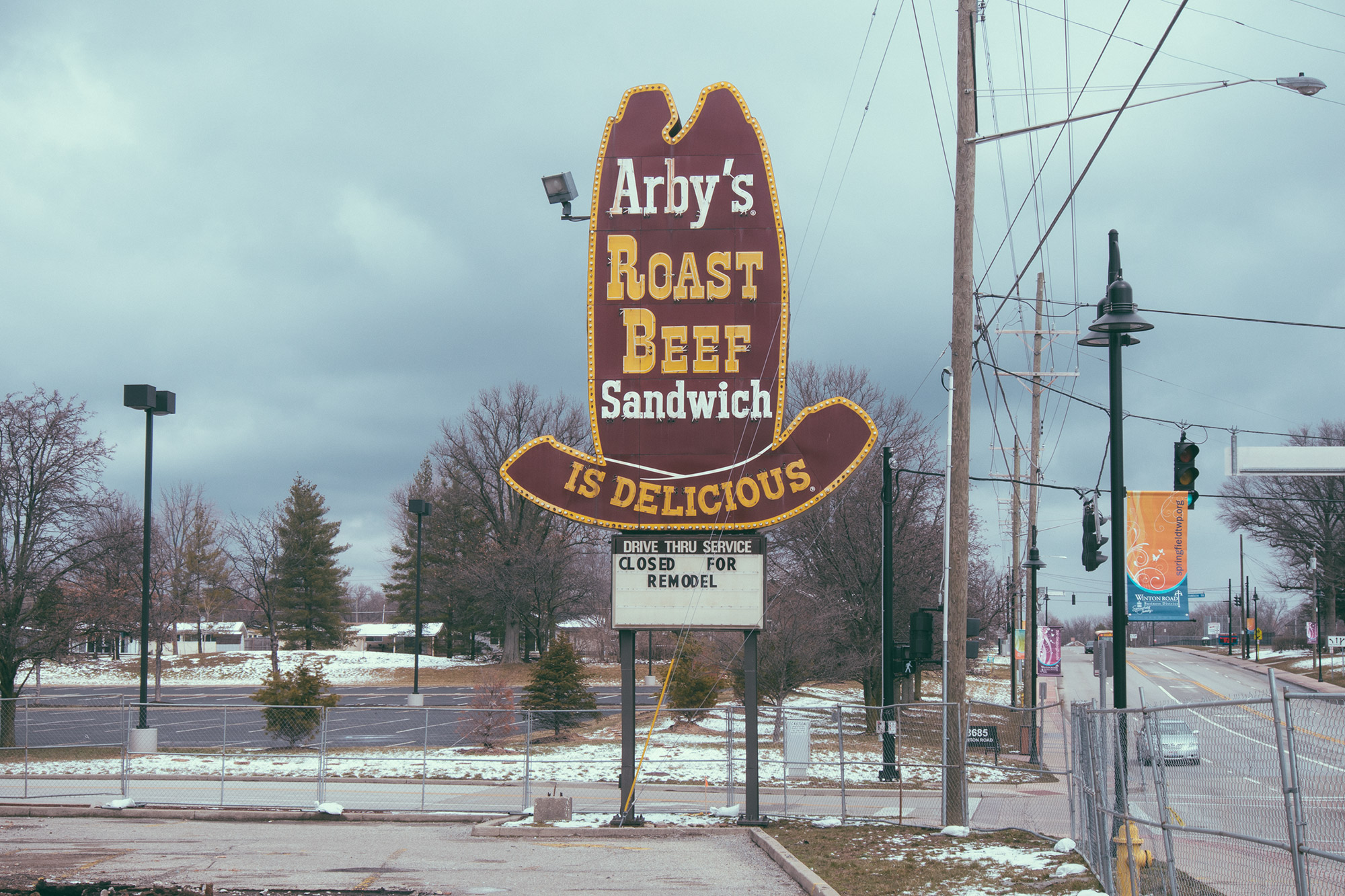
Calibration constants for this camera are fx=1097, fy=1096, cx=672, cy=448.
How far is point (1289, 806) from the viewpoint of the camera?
584 centimetres

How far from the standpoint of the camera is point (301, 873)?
40.2 feet

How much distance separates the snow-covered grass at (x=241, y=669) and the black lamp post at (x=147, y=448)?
3183 cm

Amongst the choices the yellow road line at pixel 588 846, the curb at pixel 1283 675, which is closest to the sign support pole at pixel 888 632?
the yellow road line at pixel 588 846

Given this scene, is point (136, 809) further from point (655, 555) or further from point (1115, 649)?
point (1115, 649)

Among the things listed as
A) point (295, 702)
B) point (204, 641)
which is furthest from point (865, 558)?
point (204, 641)

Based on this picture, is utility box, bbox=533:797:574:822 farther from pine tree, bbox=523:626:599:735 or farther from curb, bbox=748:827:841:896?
pine tree, bbox=523:626:599:735

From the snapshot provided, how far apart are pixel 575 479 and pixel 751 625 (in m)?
3.29

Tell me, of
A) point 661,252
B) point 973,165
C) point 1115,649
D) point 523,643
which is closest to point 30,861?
point 661,252

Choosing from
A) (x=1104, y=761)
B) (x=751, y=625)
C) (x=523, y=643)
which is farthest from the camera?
(x=523, y=643)

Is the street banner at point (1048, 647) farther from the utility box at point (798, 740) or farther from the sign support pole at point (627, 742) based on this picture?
the sign support pole at point (627, 742)

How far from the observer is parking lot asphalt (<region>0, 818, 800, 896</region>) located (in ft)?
38.2

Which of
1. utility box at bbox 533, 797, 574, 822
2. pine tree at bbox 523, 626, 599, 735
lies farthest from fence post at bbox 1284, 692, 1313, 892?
pine tree at bbox 523, 626, 599, 735

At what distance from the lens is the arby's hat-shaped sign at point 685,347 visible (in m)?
15.8

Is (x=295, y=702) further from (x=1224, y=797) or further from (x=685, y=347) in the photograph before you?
(x=1224, y=797)
